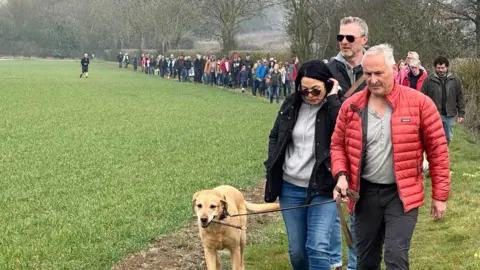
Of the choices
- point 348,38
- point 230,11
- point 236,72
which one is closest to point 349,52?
point 348,38

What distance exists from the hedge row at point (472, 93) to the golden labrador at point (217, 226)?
1362 cm

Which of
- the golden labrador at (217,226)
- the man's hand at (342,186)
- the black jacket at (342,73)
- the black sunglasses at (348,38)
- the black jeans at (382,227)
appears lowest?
the golden labrador at (217,226)

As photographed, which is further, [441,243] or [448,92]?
[448,92]

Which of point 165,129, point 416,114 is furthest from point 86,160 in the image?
point 416,114

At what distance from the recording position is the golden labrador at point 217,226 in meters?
5.32

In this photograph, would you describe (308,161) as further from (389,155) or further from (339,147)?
(389,155)

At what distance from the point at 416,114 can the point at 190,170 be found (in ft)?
25.2

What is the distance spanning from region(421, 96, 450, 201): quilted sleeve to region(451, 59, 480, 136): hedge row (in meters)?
14.5

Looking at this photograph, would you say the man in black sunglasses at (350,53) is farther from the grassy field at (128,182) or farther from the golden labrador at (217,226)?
the grassy field at (128,182)

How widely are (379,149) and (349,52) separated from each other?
1368 millimetres

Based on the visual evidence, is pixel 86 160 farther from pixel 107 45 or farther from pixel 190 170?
pixel 107 45

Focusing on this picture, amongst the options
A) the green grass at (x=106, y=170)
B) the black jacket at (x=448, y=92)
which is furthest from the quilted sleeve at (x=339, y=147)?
the black jacket at (x=448, y=92)

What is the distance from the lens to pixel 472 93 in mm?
17750

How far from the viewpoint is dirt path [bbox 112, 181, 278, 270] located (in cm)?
639
